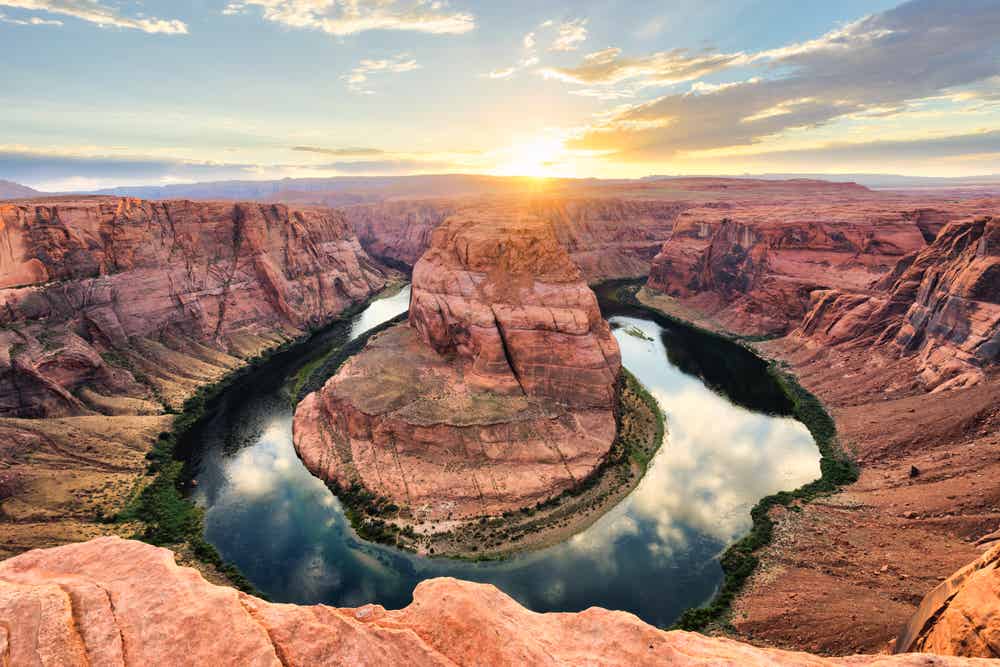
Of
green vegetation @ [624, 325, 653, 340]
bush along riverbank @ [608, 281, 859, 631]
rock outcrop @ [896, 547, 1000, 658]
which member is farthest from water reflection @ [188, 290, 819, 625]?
green vegetation @ [624, 325, 653, 340]

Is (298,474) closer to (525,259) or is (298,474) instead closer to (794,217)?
(525,259)

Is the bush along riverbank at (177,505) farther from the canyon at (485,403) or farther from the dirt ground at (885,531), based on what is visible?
the dirt ground at (885,531)

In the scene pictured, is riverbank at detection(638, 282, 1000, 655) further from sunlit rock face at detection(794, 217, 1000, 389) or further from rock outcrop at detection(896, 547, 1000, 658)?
rock outcrop at detection(896, 547, 1000, 658)

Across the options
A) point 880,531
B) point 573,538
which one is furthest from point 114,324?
point 880,531

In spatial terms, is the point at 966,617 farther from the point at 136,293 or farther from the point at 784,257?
the point at 784,257

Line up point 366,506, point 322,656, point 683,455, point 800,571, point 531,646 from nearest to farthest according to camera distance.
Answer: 1. point 322,656
2. point 531,646
3. point 800,571
4. point 366,506
5. point 683,455

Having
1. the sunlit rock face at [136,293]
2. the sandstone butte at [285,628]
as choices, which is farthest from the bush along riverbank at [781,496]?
the sunlit rock face at [136,293]

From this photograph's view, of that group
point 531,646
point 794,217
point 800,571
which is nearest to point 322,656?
point 531,646
